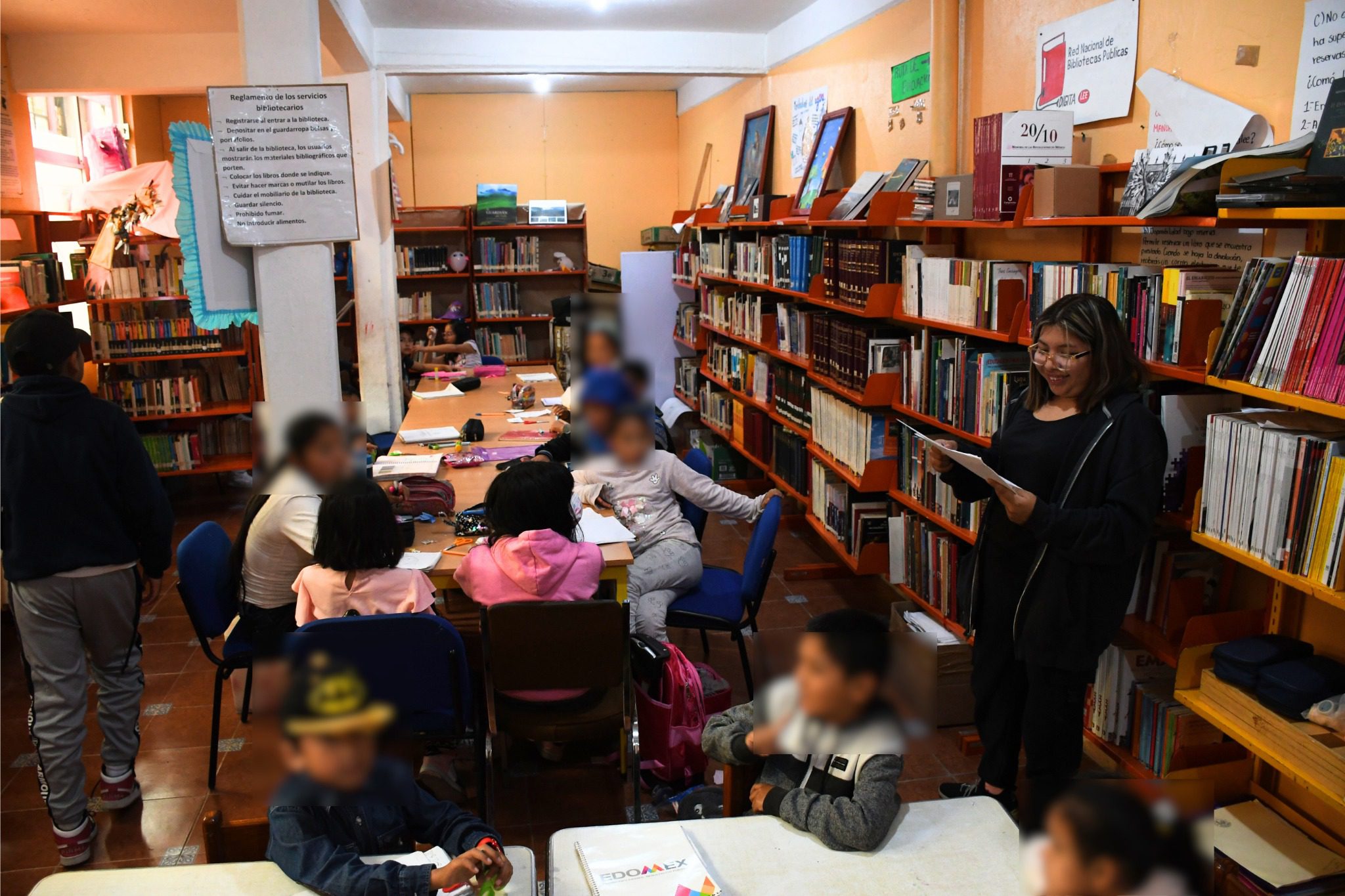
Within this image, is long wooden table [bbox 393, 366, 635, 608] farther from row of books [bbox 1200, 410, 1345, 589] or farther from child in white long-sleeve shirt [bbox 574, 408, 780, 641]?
row of books [bbox 1200, 410, 1345, 589]

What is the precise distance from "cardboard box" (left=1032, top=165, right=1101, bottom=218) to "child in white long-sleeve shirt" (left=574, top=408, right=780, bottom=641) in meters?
1.15

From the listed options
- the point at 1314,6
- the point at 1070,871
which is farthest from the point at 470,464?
the point at 1070,871

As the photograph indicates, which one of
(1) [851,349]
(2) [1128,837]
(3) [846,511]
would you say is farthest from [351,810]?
(3) [846,511]

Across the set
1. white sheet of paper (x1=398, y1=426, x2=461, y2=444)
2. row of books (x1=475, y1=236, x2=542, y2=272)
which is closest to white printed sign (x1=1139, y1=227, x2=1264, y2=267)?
row of books (x1=475, y1=236, x2=542, y2=272)

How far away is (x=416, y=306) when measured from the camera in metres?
7.52

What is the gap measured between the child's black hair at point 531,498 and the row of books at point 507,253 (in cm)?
30

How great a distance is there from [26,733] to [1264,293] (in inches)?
155

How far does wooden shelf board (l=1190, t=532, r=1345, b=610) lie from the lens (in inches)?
74.1

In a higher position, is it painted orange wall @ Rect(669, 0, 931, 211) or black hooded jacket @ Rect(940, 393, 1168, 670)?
painted orange wall @ Rect(669, 0, 931, 211)

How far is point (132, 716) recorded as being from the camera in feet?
9.61

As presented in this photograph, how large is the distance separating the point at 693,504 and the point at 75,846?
191 cm

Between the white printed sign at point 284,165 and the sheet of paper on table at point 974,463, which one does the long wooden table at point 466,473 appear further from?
the white printed sign at point 284,165

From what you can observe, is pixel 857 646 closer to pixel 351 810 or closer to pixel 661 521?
pixel 351 810

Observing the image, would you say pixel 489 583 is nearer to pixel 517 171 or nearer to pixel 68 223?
pixel 68 223
